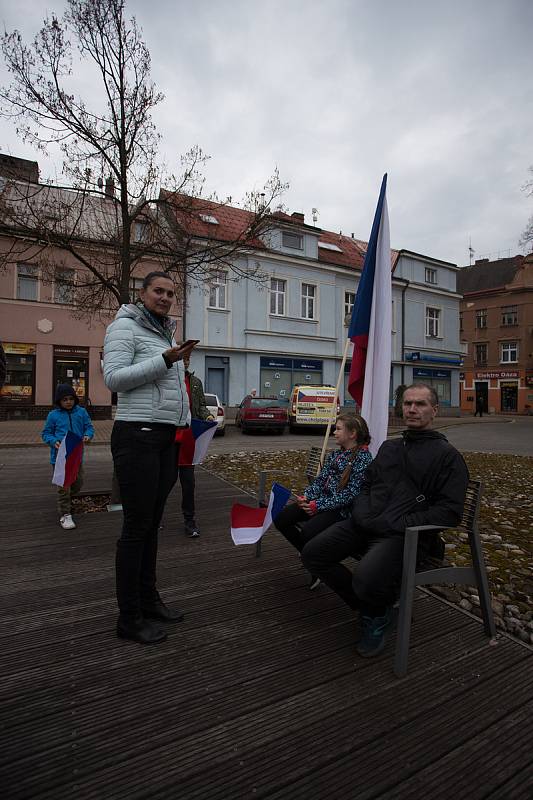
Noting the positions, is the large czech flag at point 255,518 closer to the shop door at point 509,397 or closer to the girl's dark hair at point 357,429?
the girl's dark hair at point 357,429

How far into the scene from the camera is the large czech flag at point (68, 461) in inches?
201

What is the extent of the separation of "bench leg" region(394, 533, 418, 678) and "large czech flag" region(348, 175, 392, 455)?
1.59m

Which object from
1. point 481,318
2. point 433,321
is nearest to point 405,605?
point 433,321

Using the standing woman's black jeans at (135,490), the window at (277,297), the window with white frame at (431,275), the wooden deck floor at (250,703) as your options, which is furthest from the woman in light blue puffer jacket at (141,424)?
the window with white frame at (431,275)

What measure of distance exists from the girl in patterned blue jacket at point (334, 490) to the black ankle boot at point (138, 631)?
1035 millimetres

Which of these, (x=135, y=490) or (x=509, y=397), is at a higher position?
(x=509, y=397)

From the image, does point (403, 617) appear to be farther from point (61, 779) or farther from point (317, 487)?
point (61, 779)

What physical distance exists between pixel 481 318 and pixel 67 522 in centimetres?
5117

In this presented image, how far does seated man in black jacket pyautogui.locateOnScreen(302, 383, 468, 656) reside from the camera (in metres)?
2.62

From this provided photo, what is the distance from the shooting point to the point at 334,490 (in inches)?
131

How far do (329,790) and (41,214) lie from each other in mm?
6837

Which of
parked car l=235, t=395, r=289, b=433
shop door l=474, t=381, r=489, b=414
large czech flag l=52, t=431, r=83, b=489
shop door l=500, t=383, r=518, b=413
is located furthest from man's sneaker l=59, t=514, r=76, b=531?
shop door l=474, t=381, r=489, b=414

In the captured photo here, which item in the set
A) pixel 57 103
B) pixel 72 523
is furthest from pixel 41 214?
pixel 72 523

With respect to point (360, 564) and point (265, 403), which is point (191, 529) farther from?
point (265, 403)
